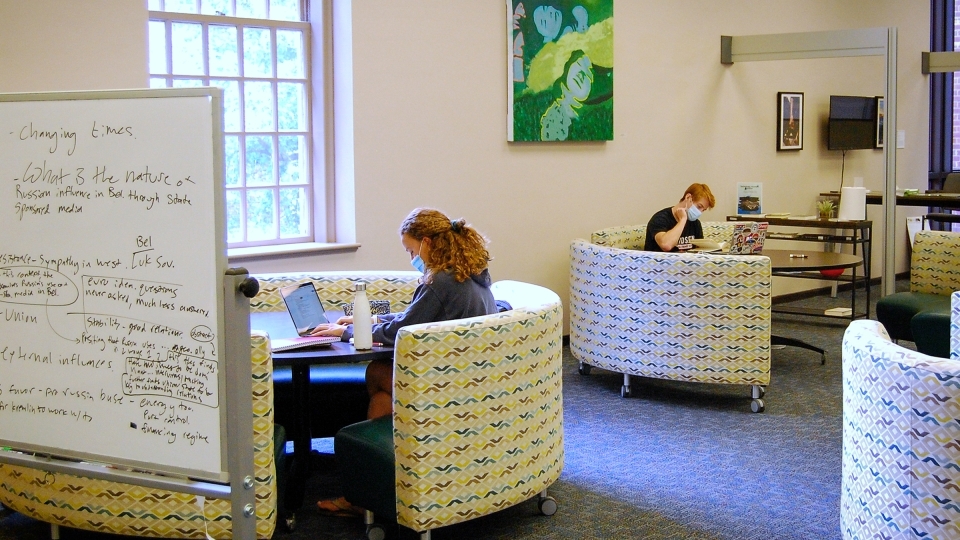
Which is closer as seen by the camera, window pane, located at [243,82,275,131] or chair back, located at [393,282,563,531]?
chair back, located at [393,282,563,531]

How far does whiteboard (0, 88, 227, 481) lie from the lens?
7.95ft

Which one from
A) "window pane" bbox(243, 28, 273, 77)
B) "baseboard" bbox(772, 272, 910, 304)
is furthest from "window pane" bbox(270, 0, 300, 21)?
"baseboard" bbox(772, 272, 910, 304)

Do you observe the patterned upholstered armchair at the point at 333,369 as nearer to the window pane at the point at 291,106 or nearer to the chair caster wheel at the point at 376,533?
the chair caster wheel at the point at 376,533

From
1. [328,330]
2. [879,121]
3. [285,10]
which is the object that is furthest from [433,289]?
[879,121]

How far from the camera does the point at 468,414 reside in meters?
3.43

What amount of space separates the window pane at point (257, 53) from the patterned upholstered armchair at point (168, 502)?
2740 mm

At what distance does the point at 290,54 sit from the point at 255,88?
1.00 feet

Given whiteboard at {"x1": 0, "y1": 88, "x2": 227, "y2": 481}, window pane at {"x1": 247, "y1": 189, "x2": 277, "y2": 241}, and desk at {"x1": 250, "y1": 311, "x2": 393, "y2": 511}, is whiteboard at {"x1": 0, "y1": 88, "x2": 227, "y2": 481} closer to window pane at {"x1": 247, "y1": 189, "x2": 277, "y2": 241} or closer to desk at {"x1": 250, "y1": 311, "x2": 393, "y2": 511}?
desk at {"x1": 250, "y1": 311, "x2": 393, "y2": 511}

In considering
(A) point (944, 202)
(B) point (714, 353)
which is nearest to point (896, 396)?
(B) point (714, 353)

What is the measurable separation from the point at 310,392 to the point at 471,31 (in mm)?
2748

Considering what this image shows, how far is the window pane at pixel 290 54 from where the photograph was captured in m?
5.64

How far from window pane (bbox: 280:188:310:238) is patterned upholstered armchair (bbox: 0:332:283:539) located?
2603 mm

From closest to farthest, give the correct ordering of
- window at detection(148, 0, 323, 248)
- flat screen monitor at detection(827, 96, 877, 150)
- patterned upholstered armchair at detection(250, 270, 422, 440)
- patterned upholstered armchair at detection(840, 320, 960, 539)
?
patterned upholstered armchair at detection(840, 320, 960, 539)
patterned upholstered armchair at detection(250, 270, 422, 440)
window at detection(148, 0, 323, 248)
flat screen monitor at detection(827, 96, 877, 150)

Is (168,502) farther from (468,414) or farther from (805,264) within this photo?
(805,264)
